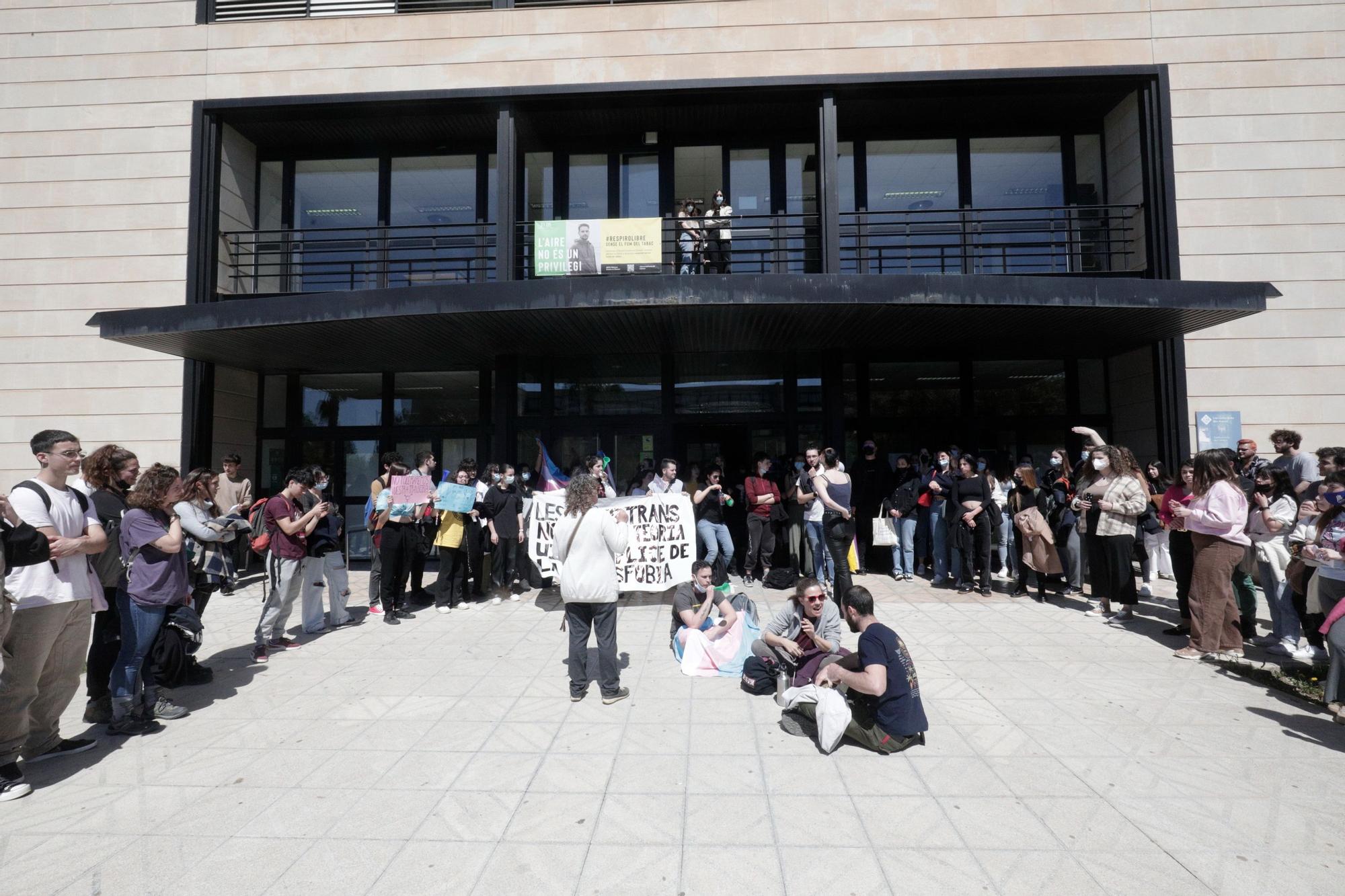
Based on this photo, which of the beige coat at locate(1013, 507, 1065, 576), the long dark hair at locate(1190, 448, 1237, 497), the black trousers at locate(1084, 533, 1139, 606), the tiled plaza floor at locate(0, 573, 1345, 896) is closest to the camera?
the tiled plaza floor at locate(0, 573, 1345, 896)

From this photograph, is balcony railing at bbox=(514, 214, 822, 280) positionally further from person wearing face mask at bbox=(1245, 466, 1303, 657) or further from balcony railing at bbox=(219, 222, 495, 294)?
person wearing face mask at bbox=(1245, 466, 1303, 657)

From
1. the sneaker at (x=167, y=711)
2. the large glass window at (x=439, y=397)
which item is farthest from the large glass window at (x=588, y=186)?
the sneaker at (x=167, y=711)

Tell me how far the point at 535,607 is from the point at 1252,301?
1092cm

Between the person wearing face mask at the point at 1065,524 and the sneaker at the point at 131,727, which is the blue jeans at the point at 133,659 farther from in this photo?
the person wearing face mask at the point at 1065,524

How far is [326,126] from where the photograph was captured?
12305 millimetres

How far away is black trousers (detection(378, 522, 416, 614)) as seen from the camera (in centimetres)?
797

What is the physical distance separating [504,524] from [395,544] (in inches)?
59.0

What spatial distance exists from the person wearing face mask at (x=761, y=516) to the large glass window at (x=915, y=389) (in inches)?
151

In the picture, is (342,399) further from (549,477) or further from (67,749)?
(67,749)

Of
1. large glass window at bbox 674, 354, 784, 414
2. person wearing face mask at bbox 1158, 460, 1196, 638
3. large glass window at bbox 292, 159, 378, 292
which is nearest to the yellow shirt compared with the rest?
large glass window at bbox 674, 354, 784, 414

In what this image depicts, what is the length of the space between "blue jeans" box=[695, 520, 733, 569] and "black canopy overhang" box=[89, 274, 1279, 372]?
3182 millimetres

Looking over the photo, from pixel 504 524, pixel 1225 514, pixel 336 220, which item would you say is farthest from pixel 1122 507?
pixel 336 220

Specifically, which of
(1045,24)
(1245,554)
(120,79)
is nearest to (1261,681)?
(1245,554)

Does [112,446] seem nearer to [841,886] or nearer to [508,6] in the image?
[841,886]
